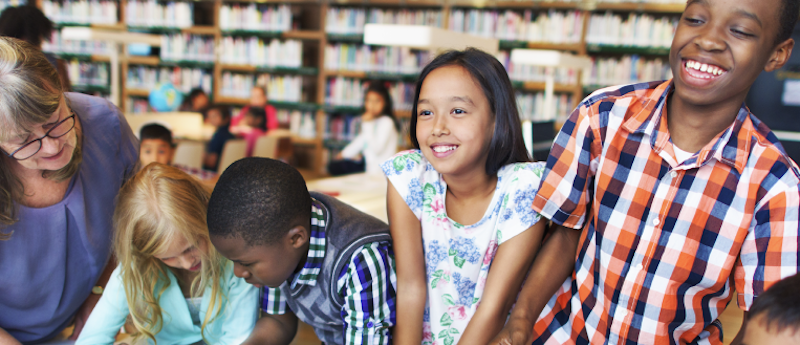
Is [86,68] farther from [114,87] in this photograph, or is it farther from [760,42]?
[760,42]

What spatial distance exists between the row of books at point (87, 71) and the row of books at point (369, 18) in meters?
3.26

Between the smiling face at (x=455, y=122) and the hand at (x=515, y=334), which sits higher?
the smiling face at (x=455, y=122)

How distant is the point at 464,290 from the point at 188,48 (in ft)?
20.8

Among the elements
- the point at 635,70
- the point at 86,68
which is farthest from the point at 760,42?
the point at 86,68

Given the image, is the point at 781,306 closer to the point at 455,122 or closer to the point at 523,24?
the point at 455,122

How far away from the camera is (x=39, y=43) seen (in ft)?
9.25

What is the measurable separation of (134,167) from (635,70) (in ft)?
15.3

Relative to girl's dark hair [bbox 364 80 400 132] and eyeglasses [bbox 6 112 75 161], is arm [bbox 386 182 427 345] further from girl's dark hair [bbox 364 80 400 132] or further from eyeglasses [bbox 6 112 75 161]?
girl's dark hair [bbox 364 80 400 132]

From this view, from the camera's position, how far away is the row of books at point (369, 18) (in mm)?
5656

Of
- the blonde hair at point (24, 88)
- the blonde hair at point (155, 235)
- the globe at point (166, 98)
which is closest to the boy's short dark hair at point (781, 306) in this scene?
the blonde hair at point (155, 235)

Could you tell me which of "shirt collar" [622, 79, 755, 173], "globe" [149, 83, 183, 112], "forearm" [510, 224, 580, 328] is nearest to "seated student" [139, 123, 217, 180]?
"forearm" [510, 224, 580, 328]

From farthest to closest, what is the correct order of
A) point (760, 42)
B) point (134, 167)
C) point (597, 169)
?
point (134, 167), point (597, 169), point (760, 42)

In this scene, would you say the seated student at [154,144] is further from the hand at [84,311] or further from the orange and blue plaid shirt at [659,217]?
the orange and blue plaid shirt at [659,217]

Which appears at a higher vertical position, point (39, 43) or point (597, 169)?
point (39, 43)
